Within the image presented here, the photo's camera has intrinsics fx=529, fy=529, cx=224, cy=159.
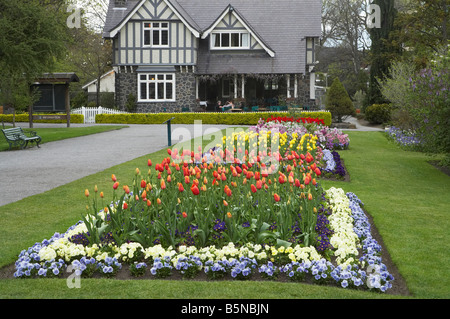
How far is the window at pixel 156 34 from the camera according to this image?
35591 millimetres

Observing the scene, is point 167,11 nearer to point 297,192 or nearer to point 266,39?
point 266,39

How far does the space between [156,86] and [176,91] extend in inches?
56.1

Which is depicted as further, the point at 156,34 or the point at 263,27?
the point at 263,27

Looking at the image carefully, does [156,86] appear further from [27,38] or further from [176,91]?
[27,38]

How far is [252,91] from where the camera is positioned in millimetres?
38500

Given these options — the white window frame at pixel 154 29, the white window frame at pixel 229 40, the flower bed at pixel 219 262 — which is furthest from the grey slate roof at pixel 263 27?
the flower bed at pixel 219 262

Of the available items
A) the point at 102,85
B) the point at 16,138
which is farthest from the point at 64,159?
the point at 102,85

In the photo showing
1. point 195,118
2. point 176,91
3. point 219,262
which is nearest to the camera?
point 219,262

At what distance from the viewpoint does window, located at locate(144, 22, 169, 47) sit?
3559 centimetres

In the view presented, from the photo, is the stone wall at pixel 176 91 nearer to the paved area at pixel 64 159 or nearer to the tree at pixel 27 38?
the paved area at pixel 64 159

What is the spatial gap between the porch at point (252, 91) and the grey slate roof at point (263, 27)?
0.76 m

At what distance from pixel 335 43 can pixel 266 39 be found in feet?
70.8

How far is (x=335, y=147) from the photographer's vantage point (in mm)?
18453

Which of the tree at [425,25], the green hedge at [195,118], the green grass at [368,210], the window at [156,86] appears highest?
the tree at [425,25]
